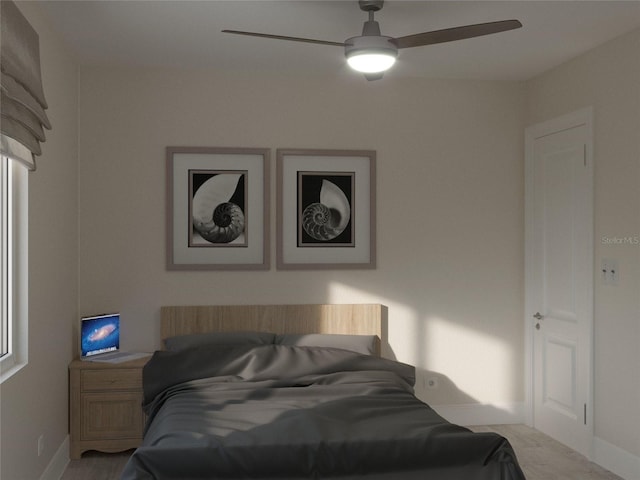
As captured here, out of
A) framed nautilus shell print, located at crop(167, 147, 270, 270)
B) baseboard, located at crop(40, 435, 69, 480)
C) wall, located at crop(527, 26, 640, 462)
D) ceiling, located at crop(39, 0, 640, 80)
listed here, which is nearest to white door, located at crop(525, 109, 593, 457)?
wall, located at crop(527, 26, 640, 462)

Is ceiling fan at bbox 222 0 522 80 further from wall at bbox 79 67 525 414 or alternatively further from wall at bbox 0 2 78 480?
wall at bbox 79 67 525 414

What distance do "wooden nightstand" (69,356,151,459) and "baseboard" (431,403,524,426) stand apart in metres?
2.16

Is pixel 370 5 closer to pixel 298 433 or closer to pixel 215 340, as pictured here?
pixel 298 433

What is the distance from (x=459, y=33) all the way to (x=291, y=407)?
6.53 ft

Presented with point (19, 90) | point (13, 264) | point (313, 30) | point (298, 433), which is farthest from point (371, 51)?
point (13, 264)

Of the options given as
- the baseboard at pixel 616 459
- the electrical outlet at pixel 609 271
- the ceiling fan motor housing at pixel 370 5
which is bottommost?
the baseboard at pixel 616 459

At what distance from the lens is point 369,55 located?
3.32 meters

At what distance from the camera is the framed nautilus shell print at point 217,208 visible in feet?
16.4

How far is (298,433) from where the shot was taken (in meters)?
3.20

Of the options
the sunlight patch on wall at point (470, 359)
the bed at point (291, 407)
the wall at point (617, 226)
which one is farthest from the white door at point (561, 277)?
the bed at point (291, 407)

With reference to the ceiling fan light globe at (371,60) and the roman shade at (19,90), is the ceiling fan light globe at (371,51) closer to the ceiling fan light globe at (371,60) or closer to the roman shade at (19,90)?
the ceiling fan light globe at (371,60)

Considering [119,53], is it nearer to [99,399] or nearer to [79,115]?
[79,115]

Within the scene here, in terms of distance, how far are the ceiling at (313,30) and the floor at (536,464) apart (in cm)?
257

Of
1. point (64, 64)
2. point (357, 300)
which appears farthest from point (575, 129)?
point (64, 64)
